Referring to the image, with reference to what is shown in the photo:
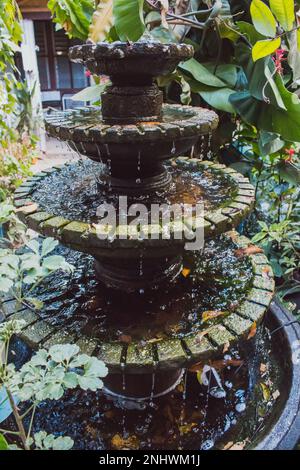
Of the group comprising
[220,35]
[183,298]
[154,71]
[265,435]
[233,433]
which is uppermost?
[220,35]

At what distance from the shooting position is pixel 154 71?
1602 mm

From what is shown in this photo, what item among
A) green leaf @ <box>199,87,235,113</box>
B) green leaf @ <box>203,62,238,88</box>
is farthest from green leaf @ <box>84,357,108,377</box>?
green leaf @ <box>203,62,238,88</box>

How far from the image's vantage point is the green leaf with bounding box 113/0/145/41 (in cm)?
176

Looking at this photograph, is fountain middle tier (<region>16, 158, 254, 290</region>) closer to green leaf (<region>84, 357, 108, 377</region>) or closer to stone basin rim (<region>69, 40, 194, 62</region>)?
green leaf (<region>84, 357, 108, 377</region>)

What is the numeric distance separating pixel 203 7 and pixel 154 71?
2.10 meters

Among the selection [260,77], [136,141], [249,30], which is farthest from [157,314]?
[249,30]

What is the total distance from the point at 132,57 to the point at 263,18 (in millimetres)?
696

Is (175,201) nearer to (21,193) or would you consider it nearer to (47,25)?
(21,193)

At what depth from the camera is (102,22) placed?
1944 millimetres

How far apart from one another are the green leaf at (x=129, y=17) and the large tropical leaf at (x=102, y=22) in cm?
17

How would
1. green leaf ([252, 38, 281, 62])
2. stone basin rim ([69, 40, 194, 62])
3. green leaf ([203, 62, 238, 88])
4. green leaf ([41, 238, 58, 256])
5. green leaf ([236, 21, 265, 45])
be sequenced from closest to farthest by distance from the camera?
green leaf ([41, 238, 58, 256]) < stone basin rim ([69, 40, 194, 62]) < green leaf ([252, 38, 281, 62]) < green leaf ([236, 21, 265, 45]) < green leaf ([203, 62, 238, 88])

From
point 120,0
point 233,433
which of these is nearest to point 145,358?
point 233,433

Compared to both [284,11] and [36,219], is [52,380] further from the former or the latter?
[284,11]

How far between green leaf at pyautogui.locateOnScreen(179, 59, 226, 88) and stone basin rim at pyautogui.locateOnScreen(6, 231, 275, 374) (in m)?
1.68
